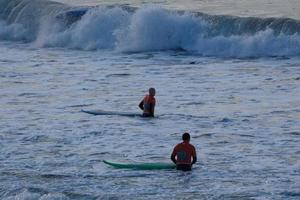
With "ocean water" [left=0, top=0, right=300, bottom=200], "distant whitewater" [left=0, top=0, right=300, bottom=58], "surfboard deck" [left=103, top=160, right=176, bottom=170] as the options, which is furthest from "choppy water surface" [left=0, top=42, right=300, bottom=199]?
"distant whitewater" [left=0, top=0, right=300, bottom=58]

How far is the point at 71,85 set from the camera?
87.4 ft

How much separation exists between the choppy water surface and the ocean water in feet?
0.10

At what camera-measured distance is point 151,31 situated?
1448 inches

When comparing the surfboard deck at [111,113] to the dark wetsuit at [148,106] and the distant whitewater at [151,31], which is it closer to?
the dark wetsuit at [148,106]

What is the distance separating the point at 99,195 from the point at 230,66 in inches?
590

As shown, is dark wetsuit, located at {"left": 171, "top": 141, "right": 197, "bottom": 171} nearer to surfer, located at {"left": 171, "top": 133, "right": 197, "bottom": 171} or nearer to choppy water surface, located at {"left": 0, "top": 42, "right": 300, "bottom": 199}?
surfer, located at {"left": 171, "top": 133, "right": 197, "bottom": 171}

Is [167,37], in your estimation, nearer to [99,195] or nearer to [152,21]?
[152,21]

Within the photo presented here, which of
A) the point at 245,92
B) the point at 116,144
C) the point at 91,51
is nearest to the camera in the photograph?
the point at 116,144

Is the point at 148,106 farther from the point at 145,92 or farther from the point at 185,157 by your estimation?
the point at 185,157

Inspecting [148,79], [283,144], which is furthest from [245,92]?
[283,144]

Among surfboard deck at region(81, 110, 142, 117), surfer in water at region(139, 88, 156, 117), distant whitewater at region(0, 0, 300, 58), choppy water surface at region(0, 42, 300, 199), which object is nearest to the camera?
choppy water surface at region(0, 42, 300, 199)

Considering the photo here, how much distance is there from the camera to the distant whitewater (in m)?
33.4

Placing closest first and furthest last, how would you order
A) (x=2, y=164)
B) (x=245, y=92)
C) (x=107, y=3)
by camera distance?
(x=2, y=164) → (x=245, y=92) → (x=107, y=3)

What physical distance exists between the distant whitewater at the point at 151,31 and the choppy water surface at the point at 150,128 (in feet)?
6.81
